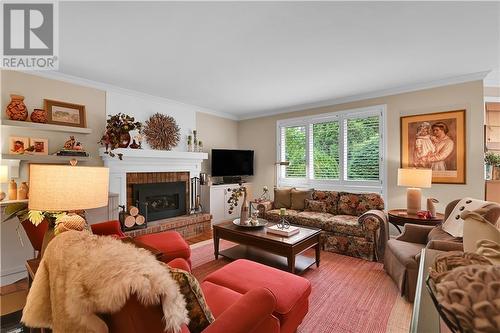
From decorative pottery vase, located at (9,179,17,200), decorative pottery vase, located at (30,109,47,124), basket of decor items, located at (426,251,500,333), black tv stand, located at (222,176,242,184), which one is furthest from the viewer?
black tv stand, located at (222,176,242,184)

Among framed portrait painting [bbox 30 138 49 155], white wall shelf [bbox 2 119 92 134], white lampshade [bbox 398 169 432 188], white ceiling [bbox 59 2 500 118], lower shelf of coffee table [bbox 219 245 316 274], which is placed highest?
white ceiling [bbox 59 2 500 118]

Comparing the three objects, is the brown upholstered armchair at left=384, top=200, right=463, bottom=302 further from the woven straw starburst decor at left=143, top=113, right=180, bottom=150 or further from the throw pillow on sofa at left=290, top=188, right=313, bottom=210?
the woven straw starburst decor at left=143, top=113, right=180, bottom=150

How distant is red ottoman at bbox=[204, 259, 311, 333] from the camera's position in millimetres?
1479

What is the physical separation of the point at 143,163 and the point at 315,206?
10.3 ft

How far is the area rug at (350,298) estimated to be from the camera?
6.07 ft

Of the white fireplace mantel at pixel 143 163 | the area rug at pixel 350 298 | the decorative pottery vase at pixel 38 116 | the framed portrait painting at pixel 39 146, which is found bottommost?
the area rug at pixel 350 298

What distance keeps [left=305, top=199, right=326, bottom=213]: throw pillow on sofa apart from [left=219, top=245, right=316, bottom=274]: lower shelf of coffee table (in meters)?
1.09

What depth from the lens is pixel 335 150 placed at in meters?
4.57

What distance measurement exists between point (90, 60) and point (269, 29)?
224 centimetres

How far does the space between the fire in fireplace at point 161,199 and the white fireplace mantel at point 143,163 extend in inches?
10.3

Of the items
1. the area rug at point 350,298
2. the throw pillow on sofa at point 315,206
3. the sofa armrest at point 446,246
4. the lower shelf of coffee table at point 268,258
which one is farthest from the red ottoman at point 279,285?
the throw pillow on sofa at point 315,206

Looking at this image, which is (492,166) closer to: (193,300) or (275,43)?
(275,43)

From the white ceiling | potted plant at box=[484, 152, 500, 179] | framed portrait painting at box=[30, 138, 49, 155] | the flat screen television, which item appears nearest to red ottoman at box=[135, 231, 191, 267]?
framed portrait painting at box=[30, 138, 49, 155]

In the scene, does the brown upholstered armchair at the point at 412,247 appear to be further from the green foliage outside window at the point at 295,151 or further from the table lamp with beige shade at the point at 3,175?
the table lamp with beige shade at the point at 3,175
